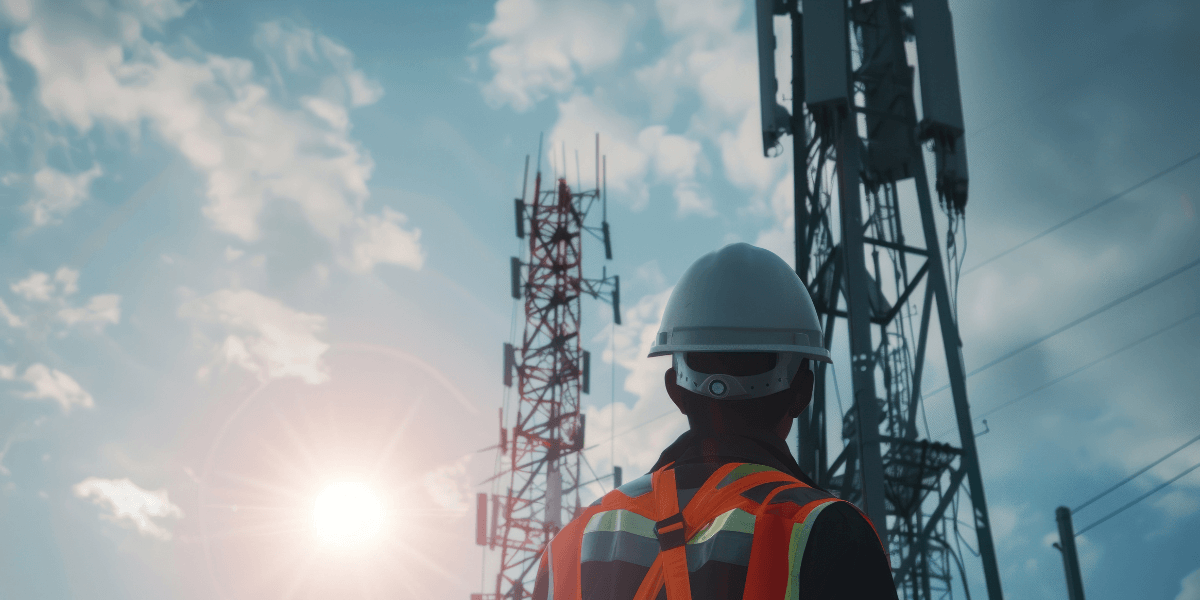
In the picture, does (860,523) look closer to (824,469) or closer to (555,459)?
(824,469)

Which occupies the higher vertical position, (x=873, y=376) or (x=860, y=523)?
(x=873, y=376)

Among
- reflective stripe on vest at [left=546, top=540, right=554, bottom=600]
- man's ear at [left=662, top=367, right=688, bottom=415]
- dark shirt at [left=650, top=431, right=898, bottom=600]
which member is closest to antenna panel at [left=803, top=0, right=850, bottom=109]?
man's ear at [left=662, top=367, right=688, bottom=415]

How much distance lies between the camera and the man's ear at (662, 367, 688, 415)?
97.7 inches

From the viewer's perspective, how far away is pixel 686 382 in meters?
2.43

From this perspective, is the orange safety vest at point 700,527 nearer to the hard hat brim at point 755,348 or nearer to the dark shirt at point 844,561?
the dark shirt at point 844,561

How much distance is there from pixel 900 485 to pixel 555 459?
65.6ft

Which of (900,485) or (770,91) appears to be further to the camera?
(770,91)

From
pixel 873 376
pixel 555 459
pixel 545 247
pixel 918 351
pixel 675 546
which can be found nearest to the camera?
pixel 675 546

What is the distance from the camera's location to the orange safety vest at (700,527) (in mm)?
1830

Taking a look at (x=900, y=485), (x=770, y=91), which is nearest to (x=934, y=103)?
(x=770, y=91)

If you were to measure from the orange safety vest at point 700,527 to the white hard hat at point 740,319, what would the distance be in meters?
0.31

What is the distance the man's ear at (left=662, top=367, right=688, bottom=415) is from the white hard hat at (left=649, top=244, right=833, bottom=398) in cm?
4

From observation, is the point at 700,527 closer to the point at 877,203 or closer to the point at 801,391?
the point at 801,391

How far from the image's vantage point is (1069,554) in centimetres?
1577
